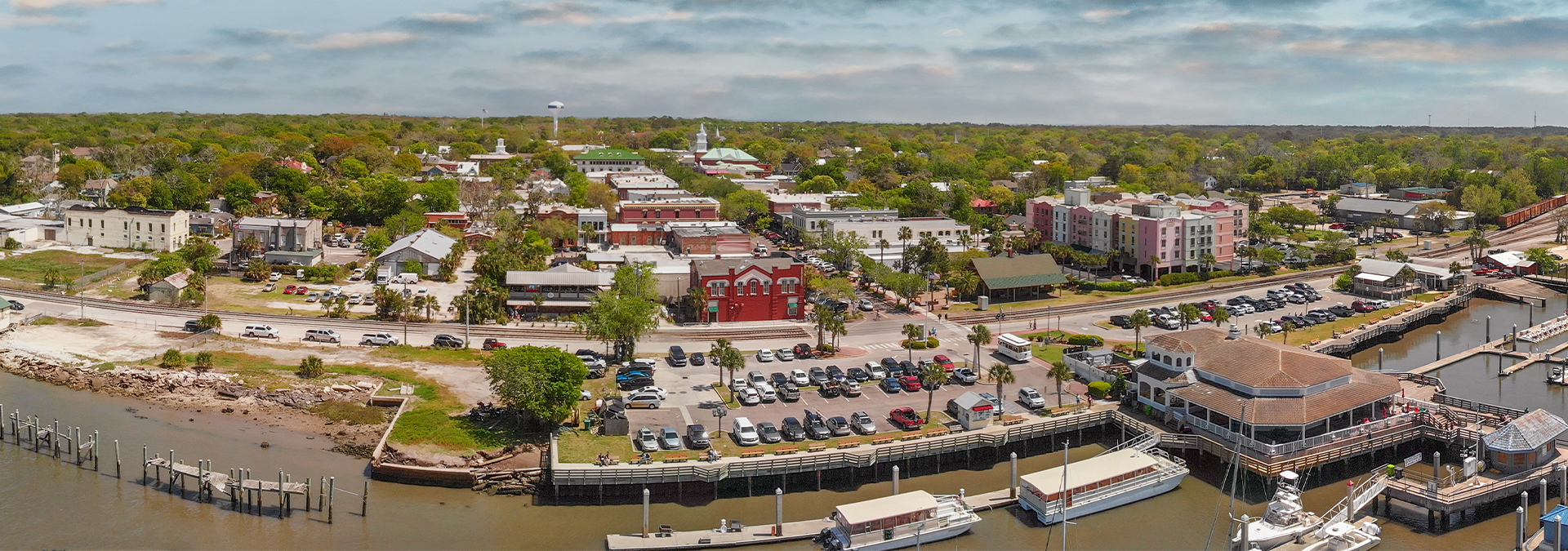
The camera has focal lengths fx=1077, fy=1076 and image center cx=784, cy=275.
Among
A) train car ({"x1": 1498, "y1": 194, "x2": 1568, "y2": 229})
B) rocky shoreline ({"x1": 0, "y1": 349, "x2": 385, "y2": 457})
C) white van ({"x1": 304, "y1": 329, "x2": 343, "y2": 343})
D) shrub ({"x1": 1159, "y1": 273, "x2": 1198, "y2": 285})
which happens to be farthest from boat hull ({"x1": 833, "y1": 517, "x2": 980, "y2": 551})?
train car ({"x1": 1498, "y1": 194, "x2": 1568, "y2": 229})

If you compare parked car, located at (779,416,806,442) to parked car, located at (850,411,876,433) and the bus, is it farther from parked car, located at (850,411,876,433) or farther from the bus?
the bus

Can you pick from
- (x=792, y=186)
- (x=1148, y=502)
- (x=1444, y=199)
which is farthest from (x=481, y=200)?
(x=1444, y=199)

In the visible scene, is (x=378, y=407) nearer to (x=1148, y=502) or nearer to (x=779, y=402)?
(x=779, y=402)

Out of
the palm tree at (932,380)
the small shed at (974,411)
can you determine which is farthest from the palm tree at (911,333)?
the small shed at (974,411)

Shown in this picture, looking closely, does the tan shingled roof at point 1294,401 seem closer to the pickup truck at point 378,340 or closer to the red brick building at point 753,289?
the red brick building at point 753,289

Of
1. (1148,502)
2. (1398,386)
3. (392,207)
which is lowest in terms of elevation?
(1148,502)
